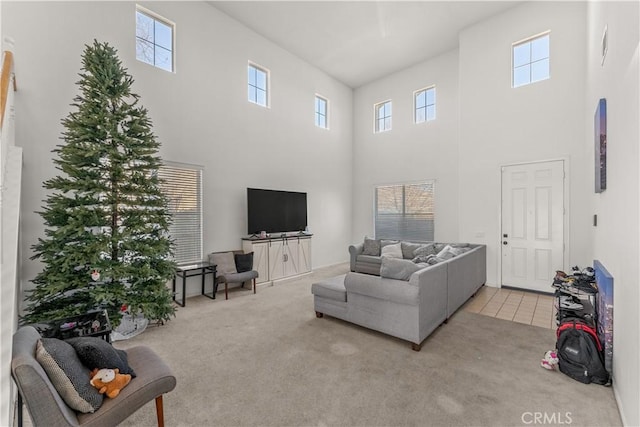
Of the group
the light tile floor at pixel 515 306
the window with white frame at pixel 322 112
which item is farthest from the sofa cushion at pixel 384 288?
the window with white frame at pixel 322 112

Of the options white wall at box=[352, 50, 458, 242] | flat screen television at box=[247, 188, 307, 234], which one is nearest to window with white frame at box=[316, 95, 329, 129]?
white wall at box=[352, 50, 458, 242]

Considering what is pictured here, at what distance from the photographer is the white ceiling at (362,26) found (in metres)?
5.05

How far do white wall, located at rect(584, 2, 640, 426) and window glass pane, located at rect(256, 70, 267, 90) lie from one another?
5.20 meters

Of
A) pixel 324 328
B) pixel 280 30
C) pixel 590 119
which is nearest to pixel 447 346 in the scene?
pixel 324 328

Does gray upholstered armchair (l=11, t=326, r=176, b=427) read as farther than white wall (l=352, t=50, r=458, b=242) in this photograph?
No

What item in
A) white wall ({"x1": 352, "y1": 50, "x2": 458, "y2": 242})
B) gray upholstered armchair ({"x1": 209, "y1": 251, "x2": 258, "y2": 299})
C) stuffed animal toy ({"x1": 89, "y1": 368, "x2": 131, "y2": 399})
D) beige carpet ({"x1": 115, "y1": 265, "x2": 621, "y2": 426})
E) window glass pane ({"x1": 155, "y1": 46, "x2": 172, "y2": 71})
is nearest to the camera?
stuffed animal toy ({"x1": 89, "y1": 368, "x2": 131, "y2": 399})

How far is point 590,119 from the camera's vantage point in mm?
4102

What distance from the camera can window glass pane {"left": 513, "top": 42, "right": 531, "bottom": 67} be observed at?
16.8 ft

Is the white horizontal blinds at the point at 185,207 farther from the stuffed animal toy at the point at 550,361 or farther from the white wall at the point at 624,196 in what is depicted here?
the white wall at the point at 624,196

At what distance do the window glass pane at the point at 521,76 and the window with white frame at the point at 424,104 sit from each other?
70.5 inches

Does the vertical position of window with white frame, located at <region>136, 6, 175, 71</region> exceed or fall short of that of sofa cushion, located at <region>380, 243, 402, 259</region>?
it exceeds it

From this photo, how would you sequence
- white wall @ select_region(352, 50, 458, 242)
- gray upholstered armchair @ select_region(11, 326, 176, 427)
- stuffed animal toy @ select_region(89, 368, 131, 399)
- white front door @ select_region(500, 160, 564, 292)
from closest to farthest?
gray upholstered armchair @ select_region(11, 326, 176, 427) < stuffed animal toy @ select_region(89, 368, 131, 399) < white front door @ select_region(500, 160, 564, 292) < white wall @ select_region(352, 50, 458, 242)

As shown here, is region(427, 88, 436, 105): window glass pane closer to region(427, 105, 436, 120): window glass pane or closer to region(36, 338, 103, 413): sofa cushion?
region(427, 105, 436, 120): window glass pane

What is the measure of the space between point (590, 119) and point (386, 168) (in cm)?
408
